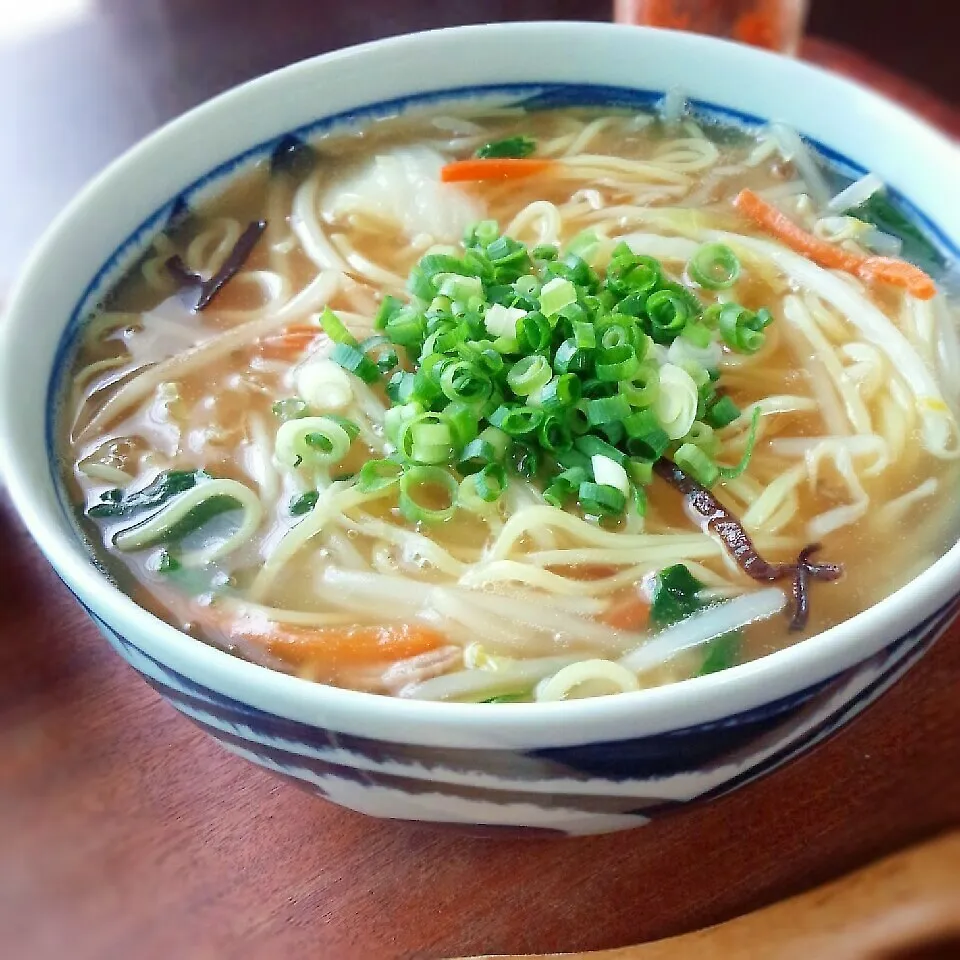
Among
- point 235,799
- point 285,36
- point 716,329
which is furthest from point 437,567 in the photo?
point 285,36

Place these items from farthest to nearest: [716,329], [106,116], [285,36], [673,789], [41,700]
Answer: [285,36]
[106,116]
[716,329]
[41,700]
[673,789]

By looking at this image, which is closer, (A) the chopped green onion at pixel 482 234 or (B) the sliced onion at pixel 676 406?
(B) the sliced onion at pixel 676 406

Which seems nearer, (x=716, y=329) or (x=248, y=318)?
(x=716, y=329)

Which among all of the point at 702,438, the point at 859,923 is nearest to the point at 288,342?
the point at 702,438

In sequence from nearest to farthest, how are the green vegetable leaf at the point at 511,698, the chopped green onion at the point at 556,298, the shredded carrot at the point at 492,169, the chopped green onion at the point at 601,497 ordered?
the green vegetable leaf at the point at 511,698 < the chopped green onion at the point at 601,497 < the chopped green onion at the point at 556,298 < the shredded carrot at the point at 492,169

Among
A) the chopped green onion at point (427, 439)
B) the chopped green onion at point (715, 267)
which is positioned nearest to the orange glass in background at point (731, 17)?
the chopped green onion at point (715, 267)

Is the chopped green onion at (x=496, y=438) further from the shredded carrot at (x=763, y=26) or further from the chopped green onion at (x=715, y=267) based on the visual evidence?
the shredded carrot at (x=763, y=26)

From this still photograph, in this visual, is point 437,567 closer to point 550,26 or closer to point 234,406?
point 234,406

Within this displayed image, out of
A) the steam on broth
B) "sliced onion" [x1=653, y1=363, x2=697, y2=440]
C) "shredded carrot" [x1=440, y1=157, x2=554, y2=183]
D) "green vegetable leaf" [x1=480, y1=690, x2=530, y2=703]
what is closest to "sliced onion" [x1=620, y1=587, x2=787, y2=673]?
the steam on broth
